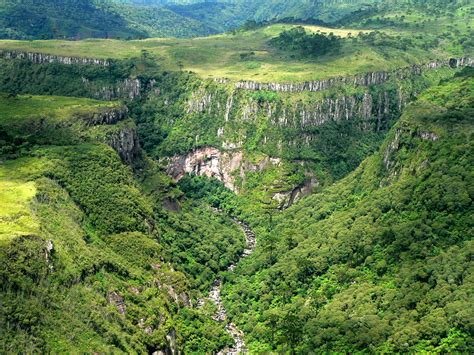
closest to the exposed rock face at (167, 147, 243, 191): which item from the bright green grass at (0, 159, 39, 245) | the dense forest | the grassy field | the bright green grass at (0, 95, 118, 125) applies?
the dense forest

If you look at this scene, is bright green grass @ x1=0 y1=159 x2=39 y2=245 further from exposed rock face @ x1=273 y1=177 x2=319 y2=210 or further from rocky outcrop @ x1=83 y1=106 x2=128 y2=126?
exposed rock face @ x1=273 y1=177 x2=319 y2=210

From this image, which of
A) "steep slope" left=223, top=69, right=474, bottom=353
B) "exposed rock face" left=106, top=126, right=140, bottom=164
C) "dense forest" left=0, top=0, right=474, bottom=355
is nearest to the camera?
"dense forest" left=0, top=0, right=474, bottom=355

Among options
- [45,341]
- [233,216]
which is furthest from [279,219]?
[45,341]

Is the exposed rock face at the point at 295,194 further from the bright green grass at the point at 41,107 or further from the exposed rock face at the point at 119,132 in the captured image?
the bright green grass at the point at 41,107

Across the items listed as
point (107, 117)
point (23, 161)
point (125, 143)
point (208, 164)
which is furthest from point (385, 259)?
point (208, 164)

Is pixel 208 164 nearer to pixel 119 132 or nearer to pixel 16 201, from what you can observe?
pixel 119 132

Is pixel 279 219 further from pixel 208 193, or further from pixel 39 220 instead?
pixel 39 220
